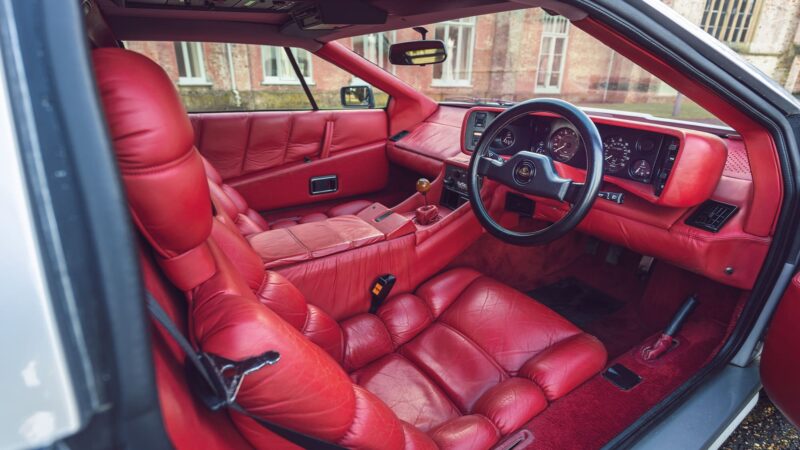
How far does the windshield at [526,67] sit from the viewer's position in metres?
11.5

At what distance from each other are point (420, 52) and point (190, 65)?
780cm

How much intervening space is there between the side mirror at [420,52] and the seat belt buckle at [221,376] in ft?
7.37

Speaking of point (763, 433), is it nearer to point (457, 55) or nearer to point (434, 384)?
point (434, 384)

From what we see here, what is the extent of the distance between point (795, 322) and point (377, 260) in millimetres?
1302

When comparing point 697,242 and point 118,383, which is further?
point 697,242

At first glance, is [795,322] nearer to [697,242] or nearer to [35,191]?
[697,242]

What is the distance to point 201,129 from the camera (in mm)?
2697

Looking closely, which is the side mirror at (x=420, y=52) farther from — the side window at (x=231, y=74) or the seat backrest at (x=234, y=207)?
the side window at (x=231, y=74)

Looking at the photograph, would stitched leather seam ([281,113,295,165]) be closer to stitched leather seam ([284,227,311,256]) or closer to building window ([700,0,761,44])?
stitched leather seam ([284,227,311,256])

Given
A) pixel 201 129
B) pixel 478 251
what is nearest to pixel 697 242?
pixel 478 251

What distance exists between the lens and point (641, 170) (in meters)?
1.56

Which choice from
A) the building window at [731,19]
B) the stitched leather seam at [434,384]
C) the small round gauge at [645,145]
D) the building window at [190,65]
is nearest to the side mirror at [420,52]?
the small round gauge at [645,145]

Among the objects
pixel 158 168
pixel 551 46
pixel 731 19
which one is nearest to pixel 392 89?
pixel 158 168

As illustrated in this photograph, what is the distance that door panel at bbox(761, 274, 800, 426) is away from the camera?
1.12m
